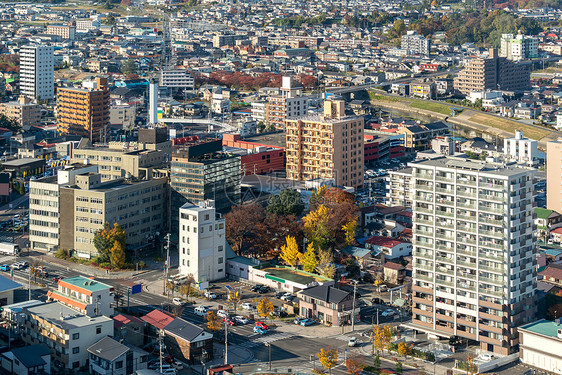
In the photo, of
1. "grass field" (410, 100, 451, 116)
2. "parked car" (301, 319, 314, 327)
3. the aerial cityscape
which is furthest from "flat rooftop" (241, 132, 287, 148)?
"parked car" (301, 319, 314, 327)

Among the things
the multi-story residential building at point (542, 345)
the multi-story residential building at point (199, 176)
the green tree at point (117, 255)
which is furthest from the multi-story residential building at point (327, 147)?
the multi-story residential building at point (542, 345)

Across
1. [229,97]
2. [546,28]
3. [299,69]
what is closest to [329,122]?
[229,97]

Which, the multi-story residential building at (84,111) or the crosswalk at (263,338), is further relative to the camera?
the multi-story residential building at (84,111)

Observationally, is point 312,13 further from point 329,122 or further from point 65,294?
point 65,294

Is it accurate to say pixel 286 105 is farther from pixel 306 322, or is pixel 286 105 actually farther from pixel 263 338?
pixel 263 338

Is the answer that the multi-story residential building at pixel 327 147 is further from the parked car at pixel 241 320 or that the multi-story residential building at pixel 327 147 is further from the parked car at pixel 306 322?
the parked car at pixel 241 320
